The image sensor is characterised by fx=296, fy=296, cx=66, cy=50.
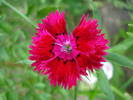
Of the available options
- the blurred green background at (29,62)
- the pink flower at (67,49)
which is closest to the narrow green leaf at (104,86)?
the blurred green background at (29,62)

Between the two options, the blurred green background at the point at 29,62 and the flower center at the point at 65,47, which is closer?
the flower center at the point at 65,47

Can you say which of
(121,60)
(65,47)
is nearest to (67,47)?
(65,47)

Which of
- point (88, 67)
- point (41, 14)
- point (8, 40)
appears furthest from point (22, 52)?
point (88, 67)

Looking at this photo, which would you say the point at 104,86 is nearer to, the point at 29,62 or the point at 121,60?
the point at 121,60

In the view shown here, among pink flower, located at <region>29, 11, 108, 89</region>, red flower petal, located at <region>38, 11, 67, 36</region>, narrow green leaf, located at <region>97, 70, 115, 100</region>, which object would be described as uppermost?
red flower petal, located at <region>38, 11, 67, 36</region>

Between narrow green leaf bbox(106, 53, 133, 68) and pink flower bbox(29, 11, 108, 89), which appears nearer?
pink flower bbox(29, 11, 108, 89)

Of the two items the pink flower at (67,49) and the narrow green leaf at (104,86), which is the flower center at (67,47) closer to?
the pink flower at (67,49)

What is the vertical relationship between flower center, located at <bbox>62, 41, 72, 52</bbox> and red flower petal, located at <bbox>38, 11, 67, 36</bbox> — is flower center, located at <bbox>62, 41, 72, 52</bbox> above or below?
below

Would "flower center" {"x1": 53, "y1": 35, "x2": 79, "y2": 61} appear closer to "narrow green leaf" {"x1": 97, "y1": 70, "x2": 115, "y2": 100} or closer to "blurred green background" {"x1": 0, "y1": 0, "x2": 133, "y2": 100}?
"blurred green background" {"x1": 0, "y1": 0, "x2": 133, "y2": 100}

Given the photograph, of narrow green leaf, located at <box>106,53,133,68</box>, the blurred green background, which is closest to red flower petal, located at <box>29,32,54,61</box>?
the blurred green background

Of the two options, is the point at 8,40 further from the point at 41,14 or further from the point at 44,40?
the point at 44,40
